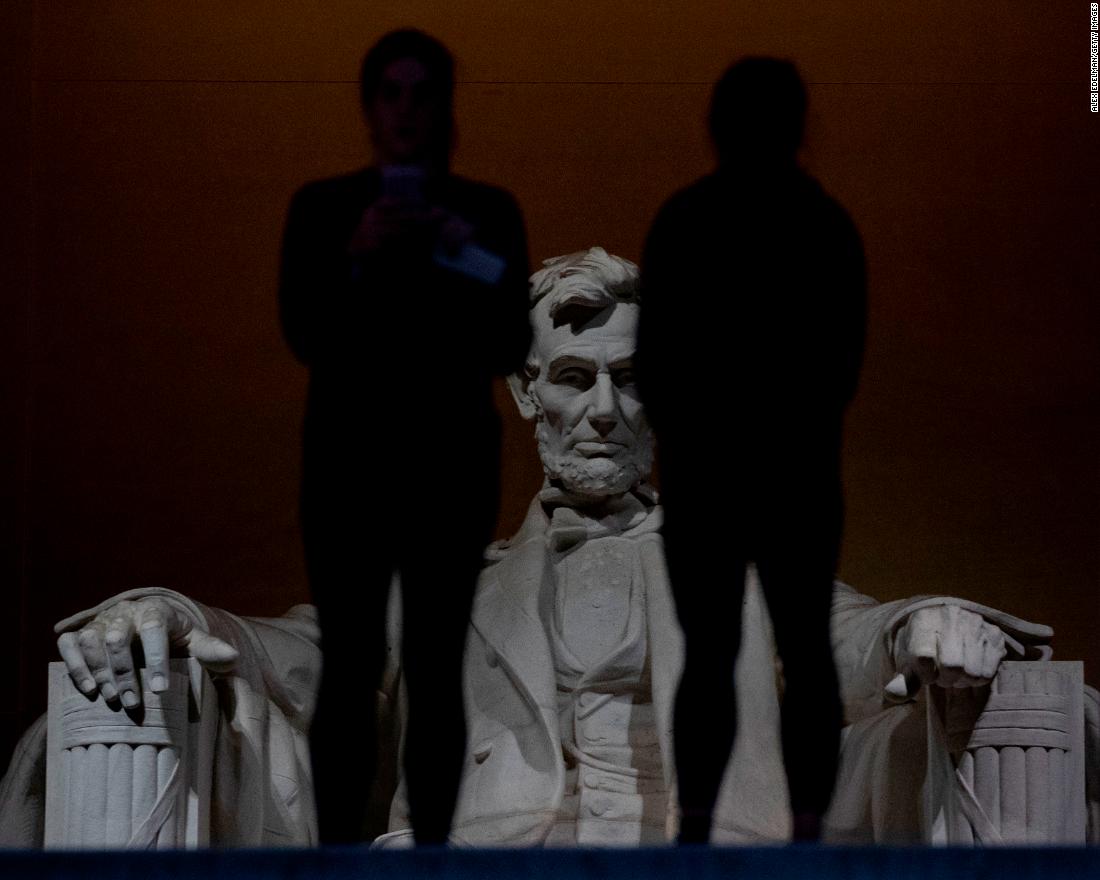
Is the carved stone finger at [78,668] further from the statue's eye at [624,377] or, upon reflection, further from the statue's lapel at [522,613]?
the statue's eye at [624,377]

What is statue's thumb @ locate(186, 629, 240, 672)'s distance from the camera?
3.36 metres

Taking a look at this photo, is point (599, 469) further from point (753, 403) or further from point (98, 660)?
point (98, 660)

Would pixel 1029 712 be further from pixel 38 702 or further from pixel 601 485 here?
pixel 38 702

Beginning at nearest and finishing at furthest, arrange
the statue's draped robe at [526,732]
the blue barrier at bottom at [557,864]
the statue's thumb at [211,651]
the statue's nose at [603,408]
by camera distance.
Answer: the blue barrier at bottom at [557,864]
the statue's thumb at [211,651]
the statue's draped robe at [526,732]
the statue's nose at [603,408]

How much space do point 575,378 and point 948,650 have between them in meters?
0.78

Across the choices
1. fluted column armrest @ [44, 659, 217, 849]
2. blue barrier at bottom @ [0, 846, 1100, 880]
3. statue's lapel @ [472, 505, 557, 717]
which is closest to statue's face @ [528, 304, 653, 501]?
statue's lapel @ [472, 505, 557, 717]

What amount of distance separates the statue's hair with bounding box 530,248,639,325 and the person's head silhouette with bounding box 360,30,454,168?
264 millimetres

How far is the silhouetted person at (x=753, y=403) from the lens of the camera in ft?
11.3

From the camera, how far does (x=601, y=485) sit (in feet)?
12.4

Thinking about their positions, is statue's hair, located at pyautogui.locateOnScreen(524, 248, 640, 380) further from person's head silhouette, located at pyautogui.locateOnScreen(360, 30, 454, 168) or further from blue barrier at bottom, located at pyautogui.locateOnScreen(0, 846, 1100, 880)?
blue barrier at bottom, located at pyautogui.locateOnScreen(0, 846, 1100, 880)

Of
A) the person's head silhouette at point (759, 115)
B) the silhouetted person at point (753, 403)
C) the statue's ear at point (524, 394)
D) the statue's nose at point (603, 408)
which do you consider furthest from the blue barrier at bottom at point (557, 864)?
the person's head silhouette at point (759, 115)

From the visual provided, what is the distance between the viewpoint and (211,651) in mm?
3361

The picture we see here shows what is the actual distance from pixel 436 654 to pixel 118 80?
6.17ft

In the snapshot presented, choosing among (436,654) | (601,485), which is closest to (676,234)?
(601,485)
